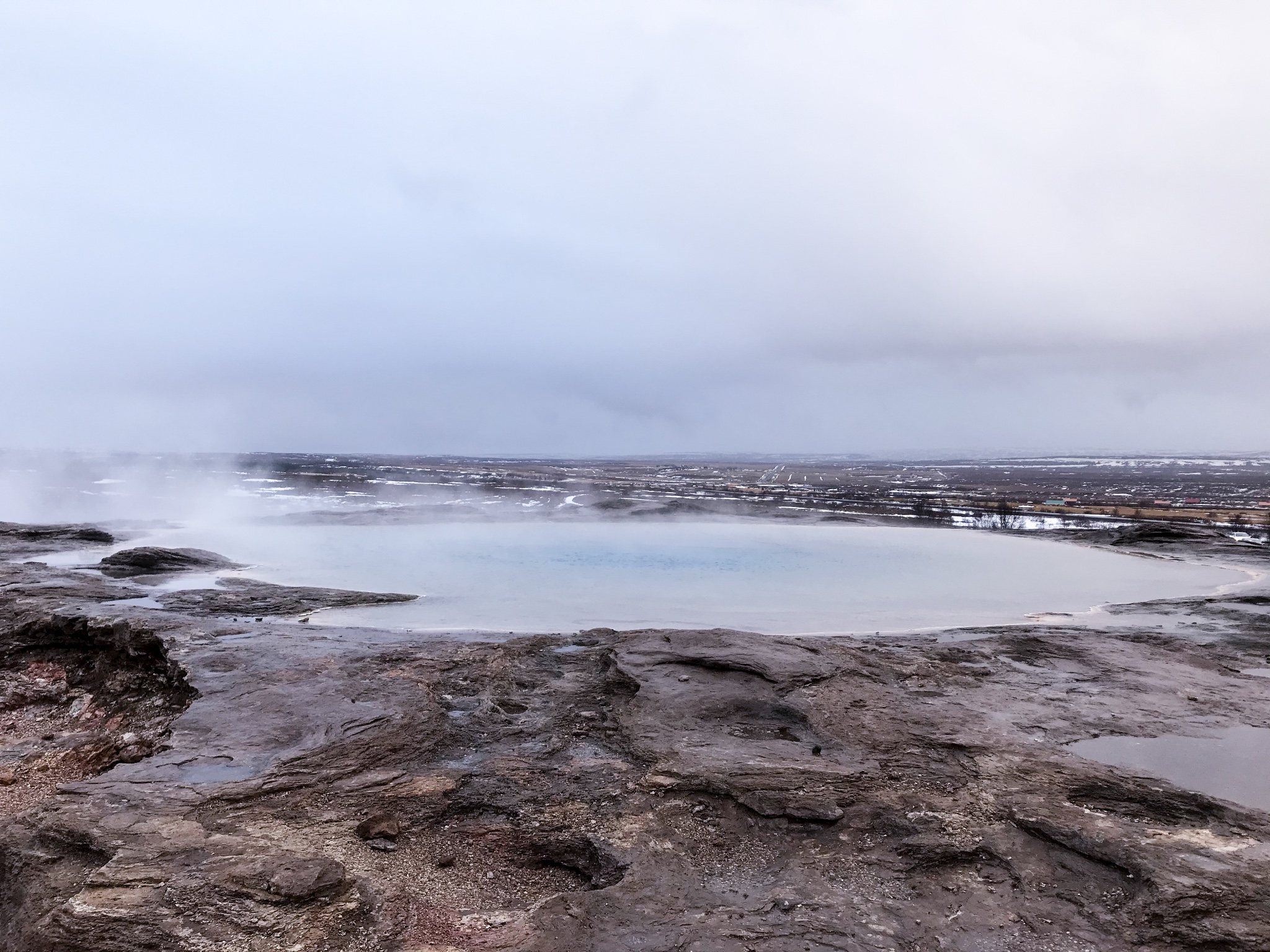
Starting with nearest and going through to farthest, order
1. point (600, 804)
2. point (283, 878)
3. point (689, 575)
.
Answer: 1. point (283, 878)
2. point (600, 804)
3. point (689, 575)

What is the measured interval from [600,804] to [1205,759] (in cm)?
602

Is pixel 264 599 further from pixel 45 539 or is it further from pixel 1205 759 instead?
pixel 1205 759

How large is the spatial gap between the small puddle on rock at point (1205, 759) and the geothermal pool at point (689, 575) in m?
5.38

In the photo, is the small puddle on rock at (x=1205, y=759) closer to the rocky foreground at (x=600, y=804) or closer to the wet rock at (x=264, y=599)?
the rocky foreground at (x=600, y=804)

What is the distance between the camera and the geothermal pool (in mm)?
13406

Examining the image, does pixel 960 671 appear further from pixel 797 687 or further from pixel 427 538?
pixel 427 538

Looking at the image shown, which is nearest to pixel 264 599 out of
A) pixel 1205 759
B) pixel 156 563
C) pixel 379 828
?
pixel 156 563

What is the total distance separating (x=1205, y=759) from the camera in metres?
6.97

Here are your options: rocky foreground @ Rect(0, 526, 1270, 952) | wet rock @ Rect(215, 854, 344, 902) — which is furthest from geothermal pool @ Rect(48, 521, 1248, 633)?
wet rock @ Rect(215, 854, 344, 902)

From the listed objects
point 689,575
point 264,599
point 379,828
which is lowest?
point 689,575

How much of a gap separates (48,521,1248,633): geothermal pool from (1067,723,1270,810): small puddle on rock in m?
5.38

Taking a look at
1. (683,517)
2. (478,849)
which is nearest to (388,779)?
(478,849)

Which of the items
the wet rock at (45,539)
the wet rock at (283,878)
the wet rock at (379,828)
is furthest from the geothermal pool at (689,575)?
the wet rock at (283,878)

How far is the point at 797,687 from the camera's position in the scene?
8.28 m
